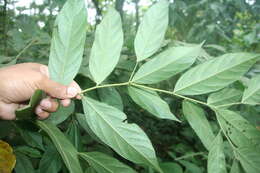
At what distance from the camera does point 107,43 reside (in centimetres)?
50

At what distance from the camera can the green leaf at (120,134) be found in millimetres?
441

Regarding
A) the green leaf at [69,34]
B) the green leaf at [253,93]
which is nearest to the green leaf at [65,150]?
the green leaf at [69,34]

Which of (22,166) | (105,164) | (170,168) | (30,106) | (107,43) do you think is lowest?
(170,168)

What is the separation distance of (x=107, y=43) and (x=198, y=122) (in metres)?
0.24

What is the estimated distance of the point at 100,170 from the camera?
1.72 feet

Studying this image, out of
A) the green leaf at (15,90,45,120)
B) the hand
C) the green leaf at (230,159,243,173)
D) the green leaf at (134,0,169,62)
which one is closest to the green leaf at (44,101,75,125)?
the hand

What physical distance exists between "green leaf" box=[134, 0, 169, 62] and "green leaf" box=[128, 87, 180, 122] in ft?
0.22

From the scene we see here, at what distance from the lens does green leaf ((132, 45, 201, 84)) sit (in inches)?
19.9

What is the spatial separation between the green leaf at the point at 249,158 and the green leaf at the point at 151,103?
0.49 feet

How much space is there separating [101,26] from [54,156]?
408mm

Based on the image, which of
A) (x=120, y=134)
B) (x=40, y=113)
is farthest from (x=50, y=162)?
(x=120, y=134)

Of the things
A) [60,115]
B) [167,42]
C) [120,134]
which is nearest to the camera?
[120,134]

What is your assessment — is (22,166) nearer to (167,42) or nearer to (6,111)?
(6,111)

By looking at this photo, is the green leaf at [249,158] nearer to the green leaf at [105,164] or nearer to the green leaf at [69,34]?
the green leaf at [105,164]
